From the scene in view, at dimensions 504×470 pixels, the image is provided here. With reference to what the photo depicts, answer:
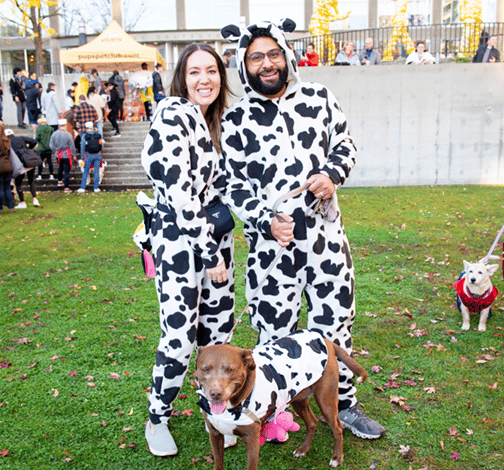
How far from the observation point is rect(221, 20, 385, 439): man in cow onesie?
2766mm

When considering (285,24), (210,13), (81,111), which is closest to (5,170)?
(81,111)

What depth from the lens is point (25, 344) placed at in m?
4.77

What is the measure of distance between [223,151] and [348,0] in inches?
1243

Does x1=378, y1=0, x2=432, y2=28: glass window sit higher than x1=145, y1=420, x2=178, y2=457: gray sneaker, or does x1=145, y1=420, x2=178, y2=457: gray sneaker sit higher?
x1=378, y1=0, x2=432, y2=28: glass window

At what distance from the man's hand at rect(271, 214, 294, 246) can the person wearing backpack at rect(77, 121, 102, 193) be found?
1225cm

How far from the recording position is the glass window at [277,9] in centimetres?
3017

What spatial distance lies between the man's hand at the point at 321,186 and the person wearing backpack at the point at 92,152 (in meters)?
12.3

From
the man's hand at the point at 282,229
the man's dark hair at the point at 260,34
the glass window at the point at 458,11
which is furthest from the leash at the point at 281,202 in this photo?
the glass window at the point at 458,11

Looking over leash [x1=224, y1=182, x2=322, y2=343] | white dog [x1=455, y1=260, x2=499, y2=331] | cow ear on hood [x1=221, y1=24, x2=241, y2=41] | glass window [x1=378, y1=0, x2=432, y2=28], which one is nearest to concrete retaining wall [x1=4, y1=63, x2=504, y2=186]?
white dog [x1=455, y1=260, x2=499, y2=331]

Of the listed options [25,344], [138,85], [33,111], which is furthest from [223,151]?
[138,85]

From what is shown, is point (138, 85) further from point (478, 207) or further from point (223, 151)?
point (223, 151)

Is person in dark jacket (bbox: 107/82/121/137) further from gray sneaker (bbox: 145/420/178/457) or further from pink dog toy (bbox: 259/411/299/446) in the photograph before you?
pink dog toy (bbox: 259/411/299/446)

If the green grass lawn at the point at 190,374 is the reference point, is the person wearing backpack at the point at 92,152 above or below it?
above

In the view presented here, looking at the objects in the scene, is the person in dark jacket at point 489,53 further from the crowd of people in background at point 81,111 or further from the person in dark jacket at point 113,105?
the person in dark jacket at point 113,105
